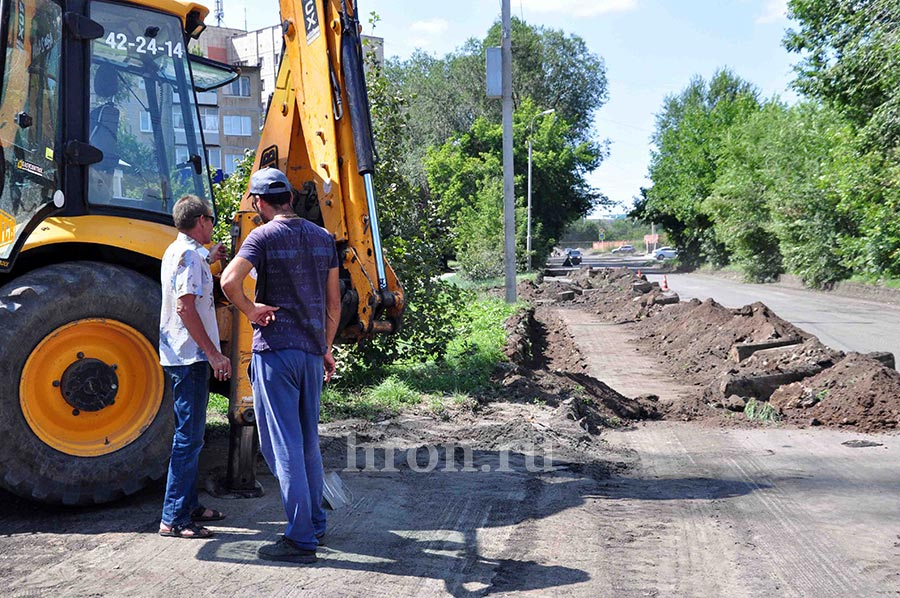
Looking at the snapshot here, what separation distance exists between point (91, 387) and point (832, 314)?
22038 millimetres

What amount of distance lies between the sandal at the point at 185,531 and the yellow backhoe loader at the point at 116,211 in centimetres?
65

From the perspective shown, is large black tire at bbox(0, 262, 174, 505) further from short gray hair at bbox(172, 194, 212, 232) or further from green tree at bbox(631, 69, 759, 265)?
green tree at bbox(631, 69, 759, 265)

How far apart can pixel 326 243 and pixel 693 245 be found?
6447cm

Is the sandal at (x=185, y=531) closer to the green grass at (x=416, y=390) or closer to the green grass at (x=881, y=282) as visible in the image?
the green grass at (x=416, y=390)

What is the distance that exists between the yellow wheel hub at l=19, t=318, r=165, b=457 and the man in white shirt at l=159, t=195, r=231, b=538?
1.90 ft

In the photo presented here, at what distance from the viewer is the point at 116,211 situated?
6207mm

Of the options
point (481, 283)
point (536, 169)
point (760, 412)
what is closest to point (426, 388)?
point (760, 412)

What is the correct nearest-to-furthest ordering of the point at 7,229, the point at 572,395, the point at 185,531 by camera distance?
the point at 185,531 → the point at 7,229 → the point at 572,395

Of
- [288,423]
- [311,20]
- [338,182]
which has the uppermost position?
[311,20]

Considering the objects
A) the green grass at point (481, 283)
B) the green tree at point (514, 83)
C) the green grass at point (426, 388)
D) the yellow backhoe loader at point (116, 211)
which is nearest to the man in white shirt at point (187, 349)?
the yellow backhoe loader at point (116, 211)

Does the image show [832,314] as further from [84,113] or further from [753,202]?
[753,202]

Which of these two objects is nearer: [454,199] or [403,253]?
[403,253]

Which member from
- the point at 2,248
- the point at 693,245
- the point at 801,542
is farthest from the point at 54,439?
the point at 693,245

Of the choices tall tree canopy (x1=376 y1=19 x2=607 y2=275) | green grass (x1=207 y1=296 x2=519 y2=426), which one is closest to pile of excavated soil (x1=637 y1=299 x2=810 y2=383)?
green grass (x1=207 y1=296 x2=519 y2=426)
